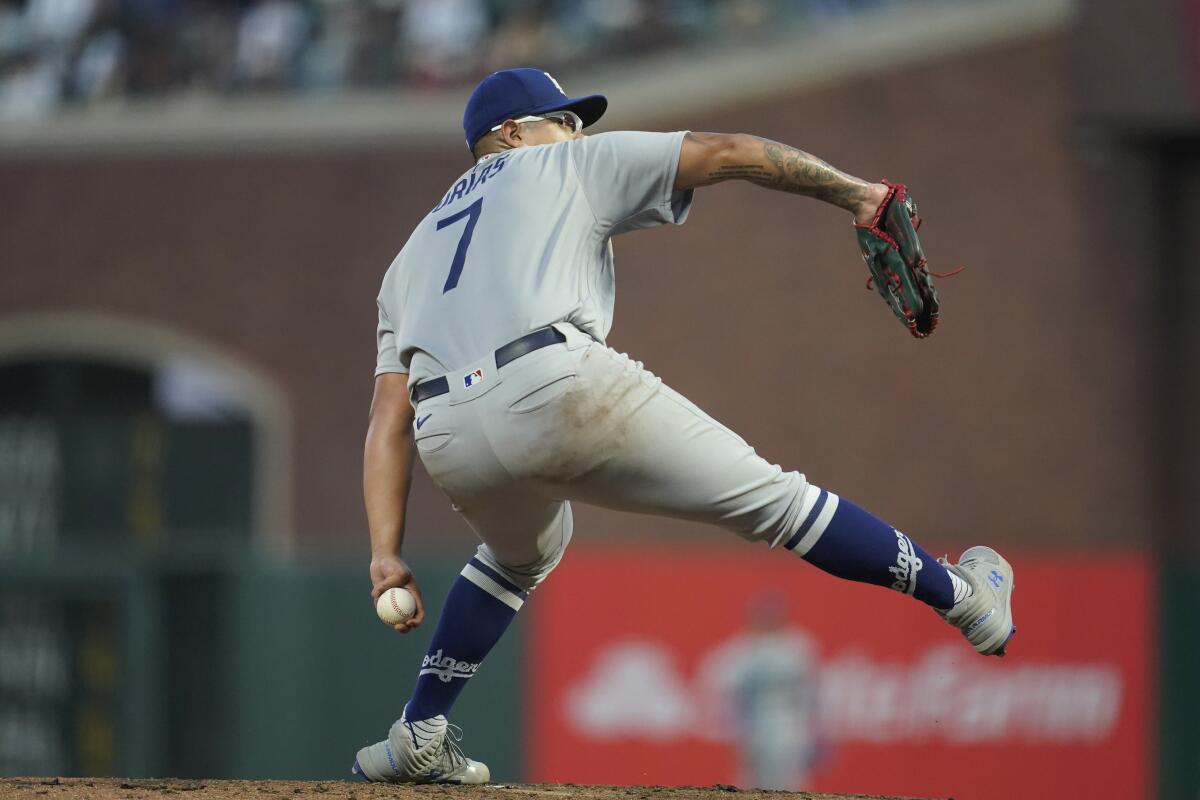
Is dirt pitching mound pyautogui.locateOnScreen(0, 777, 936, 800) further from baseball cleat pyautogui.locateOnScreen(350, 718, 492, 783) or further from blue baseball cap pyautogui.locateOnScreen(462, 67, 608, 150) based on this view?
blue baseball cap pyautogui.locateOnScreen(462, 67, 608, 150)

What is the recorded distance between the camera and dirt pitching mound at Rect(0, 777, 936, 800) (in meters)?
4.15

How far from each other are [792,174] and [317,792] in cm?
181

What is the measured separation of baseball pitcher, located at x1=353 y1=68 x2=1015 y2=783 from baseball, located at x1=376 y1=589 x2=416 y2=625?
2 cm

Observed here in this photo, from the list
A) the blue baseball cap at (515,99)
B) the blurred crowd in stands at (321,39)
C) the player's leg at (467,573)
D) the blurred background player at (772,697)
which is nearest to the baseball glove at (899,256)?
the blue baseball cap at (515,99)

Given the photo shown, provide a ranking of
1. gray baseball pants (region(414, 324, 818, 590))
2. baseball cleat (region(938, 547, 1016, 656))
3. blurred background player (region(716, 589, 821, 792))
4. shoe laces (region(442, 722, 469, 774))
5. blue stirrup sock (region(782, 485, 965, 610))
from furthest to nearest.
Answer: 1. blurred background player (region(716, 589, 821, 792))
2. shoe laces (region(442, 722, 469, 774))
3. baseball cleat (region(938, 547, 1016, 656))
4. blue stirrup sock (region(782, 485, 965, 610))
5. gray baseball pants (region(414, 324, 818, 590))

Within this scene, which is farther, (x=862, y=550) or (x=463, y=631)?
(x=463, y=631)

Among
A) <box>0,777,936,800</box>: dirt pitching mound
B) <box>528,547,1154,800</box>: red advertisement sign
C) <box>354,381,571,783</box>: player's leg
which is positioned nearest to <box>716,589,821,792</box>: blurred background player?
<box>528,547,1154,800</box>: red advertisement sign

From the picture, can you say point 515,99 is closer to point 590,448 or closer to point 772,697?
point 590,448

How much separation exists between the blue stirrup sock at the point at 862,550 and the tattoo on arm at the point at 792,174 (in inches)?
24.8

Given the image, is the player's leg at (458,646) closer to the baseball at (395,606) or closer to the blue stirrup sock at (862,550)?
the baseball at (395,606)

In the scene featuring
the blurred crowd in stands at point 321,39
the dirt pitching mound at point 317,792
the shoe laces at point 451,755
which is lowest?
the dirt pitching mound at point 317,792

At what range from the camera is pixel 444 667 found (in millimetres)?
4422

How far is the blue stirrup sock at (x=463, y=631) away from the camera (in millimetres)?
4371

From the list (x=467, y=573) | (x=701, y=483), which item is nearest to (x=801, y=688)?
(x=467, y=573)
